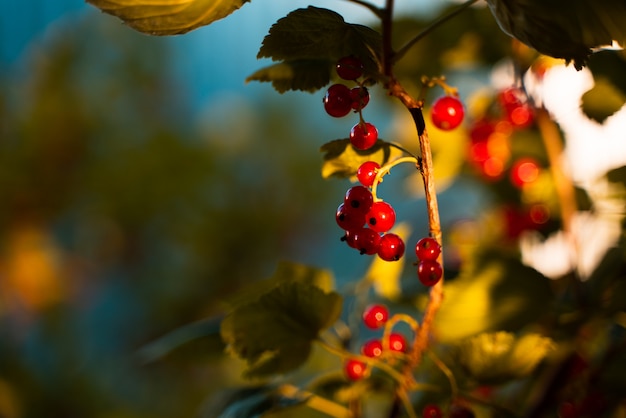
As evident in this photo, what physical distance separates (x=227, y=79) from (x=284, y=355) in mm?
2066

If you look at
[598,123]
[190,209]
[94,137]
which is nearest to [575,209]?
[598,123]

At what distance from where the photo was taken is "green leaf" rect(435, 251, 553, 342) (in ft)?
1.51

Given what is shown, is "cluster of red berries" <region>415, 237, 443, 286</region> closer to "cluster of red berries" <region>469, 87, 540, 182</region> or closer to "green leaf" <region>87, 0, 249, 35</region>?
"green leaf" <region>87, 0, 249, 35</region>

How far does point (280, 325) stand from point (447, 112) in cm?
15

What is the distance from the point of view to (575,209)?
1.89ft

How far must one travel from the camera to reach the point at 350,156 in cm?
32

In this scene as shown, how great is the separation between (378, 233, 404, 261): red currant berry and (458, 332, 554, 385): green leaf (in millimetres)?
131

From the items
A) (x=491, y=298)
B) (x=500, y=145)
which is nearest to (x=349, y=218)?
(x=491, y=298)

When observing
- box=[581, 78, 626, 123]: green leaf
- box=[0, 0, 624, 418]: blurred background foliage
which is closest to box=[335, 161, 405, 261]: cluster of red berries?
box=[581, 78, 626, 123]: green leaf

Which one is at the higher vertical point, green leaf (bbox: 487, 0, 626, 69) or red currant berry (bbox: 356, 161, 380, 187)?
green leaf (bbox: 487, 0, 626, 69)

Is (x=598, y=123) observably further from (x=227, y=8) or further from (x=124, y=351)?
(x=124, y=351)

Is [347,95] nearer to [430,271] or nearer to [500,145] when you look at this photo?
[430,271]

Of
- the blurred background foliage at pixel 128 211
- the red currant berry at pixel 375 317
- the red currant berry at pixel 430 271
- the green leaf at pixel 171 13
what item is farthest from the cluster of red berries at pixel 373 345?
the blurred background foliage at pixel 128 211

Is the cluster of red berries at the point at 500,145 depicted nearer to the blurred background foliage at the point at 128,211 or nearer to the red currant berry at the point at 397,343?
the red currant berry at the point at 397,343
